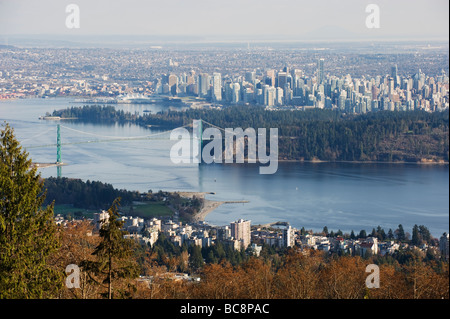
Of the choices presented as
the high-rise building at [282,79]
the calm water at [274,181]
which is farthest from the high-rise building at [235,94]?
the calm water at [274,181]

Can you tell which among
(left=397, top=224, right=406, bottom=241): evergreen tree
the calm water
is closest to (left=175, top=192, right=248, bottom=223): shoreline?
the calm water

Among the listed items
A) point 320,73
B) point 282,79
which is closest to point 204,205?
point 282,79

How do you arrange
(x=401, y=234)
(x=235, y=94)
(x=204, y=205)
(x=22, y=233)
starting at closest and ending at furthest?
(x=22, y=233)
(x=401, y=234)
(x=204, y=205)
(x=235, y=94)

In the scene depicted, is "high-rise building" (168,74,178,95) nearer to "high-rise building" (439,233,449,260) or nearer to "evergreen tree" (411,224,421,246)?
"evergreen tree" (411,224,421,246)

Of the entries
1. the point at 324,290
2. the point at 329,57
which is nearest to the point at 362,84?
the point at 329,57

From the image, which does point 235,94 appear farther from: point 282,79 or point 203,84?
point 282,79
